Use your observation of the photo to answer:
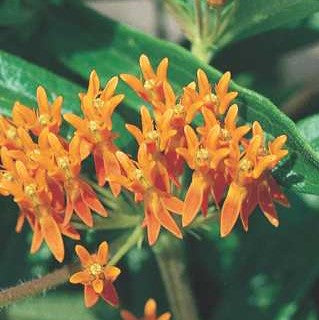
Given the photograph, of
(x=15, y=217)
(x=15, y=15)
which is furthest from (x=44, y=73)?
(x=15, y=217)

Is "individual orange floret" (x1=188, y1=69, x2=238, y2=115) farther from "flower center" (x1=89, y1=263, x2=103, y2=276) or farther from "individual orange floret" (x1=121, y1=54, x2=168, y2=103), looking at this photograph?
"flower center" (x1=89, y1=263, x2=103, y2=276)

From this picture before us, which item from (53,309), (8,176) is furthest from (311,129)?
(53,309)

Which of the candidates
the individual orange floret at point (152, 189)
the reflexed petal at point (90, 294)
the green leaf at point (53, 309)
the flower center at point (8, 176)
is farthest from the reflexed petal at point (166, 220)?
the green leaf at point (53, 309)

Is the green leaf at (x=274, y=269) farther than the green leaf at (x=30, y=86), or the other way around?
Answer: the green leaf at (x=274, y=269)

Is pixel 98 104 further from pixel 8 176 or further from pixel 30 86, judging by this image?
pixel 30 86

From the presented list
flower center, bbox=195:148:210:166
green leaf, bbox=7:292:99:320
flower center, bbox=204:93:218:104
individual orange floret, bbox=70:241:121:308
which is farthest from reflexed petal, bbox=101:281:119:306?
green leaf, bbox=7:292:99:320

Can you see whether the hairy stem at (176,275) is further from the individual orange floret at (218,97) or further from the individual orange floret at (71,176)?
the individual orange floret at (218,97)
